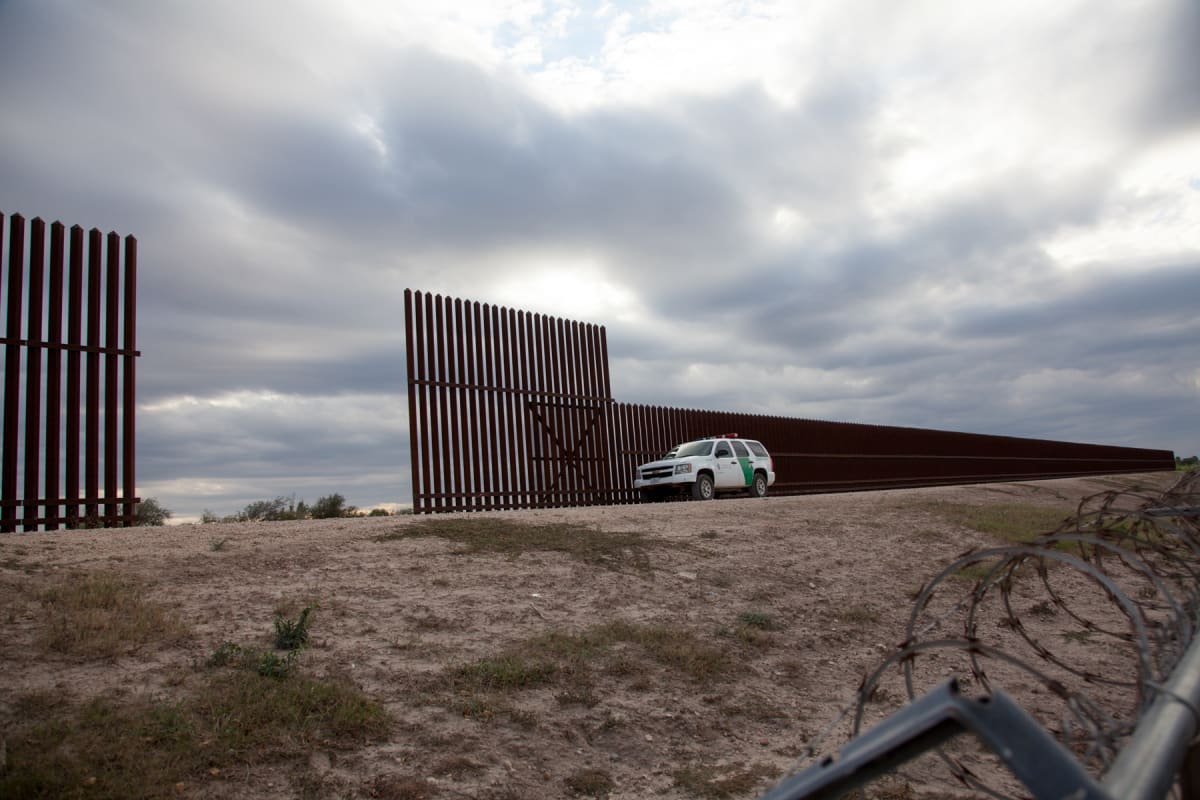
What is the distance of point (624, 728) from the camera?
5656mm

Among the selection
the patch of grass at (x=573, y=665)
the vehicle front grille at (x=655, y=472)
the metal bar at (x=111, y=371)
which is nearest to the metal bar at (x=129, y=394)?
the metal bar at (x=111, y=371)

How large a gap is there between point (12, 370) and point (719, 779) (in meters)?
11.0

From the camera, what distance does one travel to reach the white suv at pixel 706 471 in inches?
801

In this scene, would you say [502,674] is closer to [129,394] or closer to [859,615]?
[859,615]

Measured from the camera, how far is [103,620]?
19.9 ft

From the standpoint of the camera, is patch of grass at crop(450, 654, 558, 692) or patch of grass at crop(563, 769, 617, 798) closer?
patch of grass at crop(563, 769, 617, 798)

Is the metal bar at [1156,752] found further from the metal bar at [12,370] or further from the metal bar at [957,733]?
the metal bar at [12,370]

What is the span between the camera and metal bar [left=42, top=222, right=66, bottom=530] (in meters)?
11.2

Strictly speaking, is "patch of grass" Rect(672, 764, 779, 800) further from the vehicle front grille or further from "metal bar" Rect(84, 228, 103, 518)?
the vehicle front grille

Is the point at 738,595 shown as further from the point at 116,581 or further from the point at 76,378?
the point at 76,378

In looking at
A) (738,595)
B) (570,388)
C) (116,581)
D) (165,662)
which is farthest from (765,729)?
(570,388)

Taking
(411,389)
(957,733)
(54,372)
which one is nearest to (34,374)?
(54,372)

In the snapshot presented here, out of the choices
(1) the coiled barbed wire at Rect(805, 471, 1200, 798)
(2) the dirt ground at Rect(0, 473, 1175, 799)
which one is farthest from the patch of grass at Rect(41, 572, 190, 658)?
(1) the coiled barbed wire at Rect(805, 471, 1200, 798)

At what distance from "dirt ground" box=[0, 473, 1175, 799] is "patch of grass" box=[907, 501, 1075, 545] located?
3.11m
